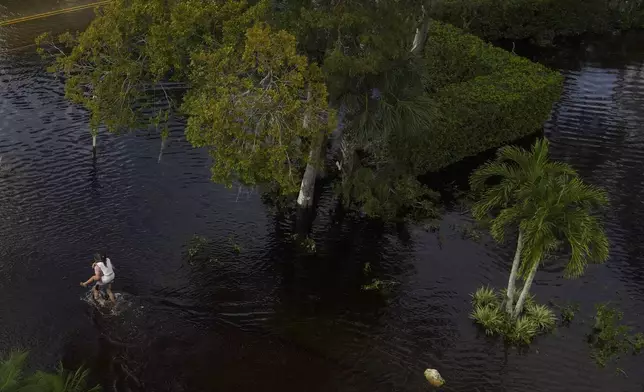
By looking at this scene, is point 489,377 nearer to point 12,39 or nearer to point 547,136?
point 547,136

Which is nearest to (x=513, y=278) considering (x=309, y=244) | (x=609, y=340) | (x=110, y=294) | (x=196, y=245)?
(x=609, y=340)

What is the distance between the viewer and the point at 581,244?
14.8 metres

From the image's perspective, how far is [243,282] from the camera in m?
18.7

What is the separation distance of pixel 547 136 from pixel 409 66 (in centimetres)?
1219

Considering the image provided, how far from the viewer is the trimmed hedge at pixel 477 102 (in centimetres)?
2434

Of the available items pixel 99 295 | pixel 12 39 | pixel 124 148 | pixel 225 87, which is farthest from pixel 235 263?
pixel 12 39

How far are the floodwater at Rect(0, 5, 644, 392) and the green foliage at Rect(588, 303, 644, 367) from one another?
37 cm

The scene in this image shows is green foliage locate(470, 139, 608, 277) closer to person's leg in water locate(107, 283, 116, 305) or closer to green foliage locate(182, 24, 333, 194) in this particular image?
green foliage locate(182, 24, 333, 194)

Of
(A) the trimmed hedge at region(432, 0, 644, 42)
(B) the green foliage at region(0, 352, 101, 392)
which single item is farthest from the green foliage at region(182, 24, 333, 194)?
(A) the trimmed hedge at region(432, 0, 644, 42)

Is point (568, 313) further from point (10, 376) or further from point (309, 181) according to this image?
point (10, 376)

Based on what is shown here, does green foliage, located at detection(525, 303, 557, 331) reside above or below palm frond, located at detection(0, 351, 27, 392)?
below

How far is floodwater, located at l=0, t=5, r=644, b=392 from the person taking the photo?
15.9m

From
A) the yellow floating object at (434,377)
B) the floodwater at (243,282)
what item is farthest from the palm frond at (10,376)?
the yellow floating object at (434,377)

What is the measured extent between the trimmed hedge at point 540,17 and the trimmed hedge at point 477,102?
7.72m
